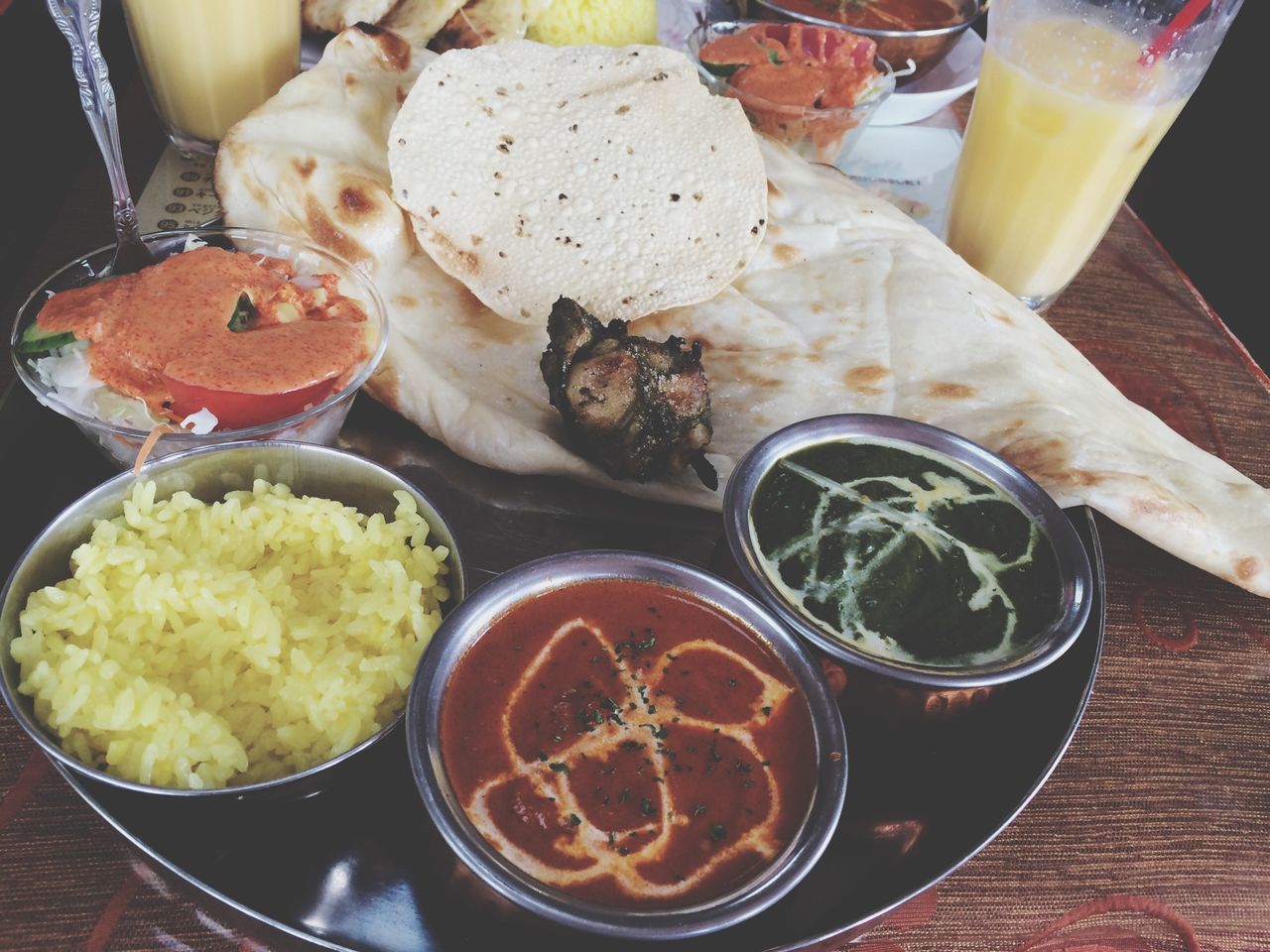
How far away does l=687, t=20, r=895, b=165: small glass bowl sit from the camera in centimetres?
305

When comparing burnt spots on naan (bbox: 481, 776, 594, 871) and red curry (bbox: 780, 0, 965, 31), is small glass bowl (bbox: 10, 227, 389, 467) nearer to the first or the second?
burnt spots on naan (bbox: 481, 776, 594, 871)

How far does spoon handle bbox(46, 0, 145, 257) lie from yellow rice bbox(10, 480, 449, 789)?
73cm

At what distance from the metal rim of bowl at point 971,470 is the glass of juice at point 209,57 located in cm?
204

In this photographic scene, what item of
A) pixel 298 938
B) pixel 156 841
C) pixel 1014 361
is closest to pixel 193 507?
pixel 156 841

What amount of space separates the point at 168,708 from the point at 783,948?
0.95 meters

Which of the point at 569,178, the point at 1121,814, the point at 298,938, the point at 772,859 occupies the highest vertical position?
the point at 569,178

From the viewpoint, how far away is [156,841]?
55.9 inches

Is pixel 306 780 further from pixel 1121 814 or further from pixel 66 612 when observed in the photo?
pixel 1121 814

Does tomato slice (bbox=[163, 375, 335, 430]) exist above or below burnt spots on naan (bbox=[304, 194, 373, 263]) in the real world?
below

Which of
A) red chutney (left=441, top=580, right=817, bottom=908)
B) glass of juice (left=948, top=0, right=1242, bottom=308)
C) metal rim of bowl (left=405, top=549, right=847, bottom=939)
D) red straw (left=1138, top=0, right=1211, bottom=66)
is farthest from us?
glass of juice (left=948, top=0, right=1242, bottom=308)

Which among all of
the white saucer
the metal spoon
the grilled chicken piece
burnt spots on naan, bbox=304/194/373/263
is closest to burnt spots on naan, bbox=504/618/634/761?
the grilled chicken piece

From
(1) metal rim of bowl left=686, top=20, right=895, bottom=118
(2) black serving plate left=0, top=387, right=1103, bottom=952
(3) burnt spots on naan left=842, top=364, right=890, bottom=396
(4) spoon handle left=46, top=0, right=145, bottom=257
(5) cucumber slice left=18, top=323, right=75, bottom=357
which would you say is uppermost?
(4) spoon handle left=46, top=0, right=145, bottom=257

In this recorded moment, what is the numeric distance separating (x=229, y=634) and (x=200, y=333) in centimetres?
64

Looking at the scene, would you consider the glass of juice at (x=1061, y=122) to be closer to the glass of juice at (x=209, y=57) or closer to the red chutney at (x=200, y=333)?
the red chutney at (x=200, y=333)
